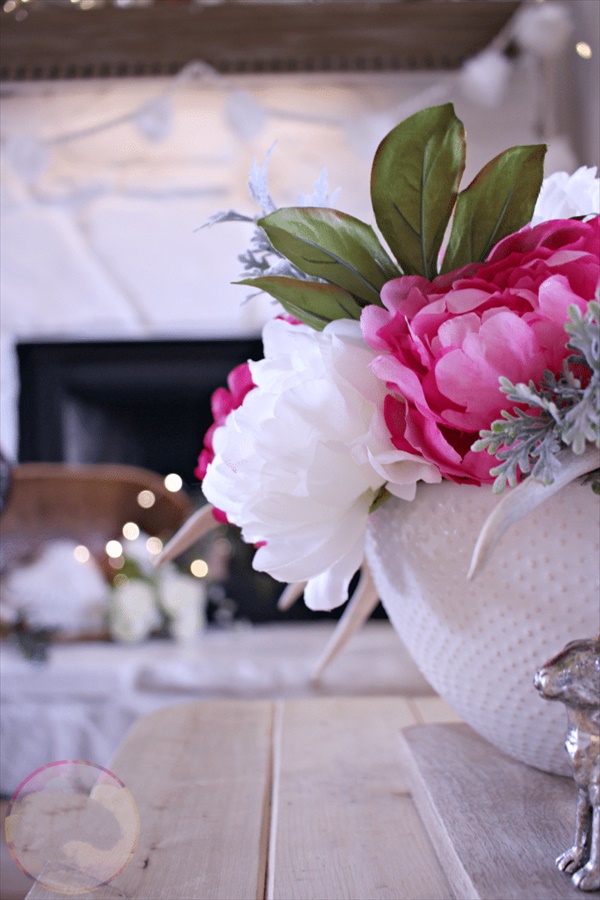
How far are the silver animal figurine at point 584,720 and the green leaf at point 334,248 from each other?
154 millimetres

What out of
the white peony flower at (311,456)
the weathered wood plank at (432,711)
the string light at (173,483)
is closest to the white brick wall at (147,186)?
the string light at (173,483)

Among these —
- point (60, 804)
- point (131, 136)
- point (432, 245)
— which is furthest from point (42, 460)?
point (432, 245)

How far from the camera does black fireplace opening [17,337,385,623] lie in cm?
192

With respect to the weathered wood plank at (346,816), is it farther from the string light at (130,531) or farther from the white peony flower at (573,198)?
the string light at (130,531)

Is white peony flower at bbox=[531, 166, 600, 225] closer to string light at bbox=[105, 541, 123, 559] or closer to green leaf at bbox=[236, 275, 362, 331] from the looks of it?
green leaf at bbox=[236, 275, 362, 331]

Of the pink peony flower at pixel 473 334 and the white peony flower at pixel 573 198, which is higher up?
the white peony flower at pixel 573 198

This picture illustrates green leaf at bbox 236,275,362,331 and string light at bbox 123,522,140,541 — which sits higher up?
green leaf at bbox 236,275,362,331

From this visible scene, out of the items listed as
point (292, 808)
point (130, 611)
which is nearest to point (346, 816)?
point (292, 808)

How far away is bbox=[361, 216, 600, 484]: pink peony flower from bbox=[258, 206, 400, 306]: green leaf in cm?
3

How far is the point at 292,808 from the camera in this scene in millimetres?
411

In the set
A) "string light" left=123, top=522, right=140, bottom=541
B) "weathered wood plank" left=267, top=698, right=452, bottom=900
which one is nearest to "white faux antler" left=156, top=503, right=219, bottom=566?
"weathered wood plank" left=267, top=698, right=452, bottom=900

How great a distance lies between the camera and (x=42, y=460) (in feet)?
6.30

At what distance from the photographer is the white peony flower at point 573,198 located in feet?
1.17

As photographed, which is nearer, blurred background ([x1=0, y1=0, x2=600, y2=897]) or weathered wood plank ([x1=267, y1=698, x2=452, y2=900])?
weathered wood plank ([x1=267, y1=698, x2=452, y2=900])
